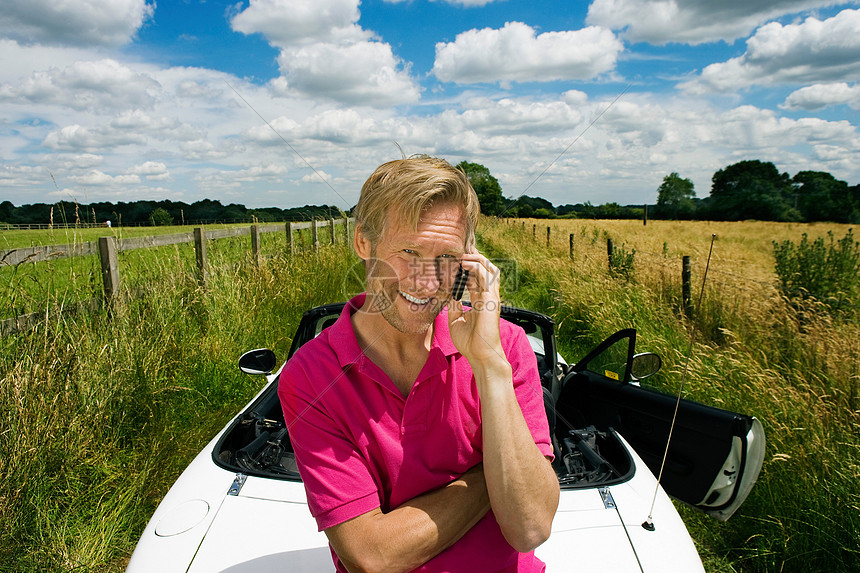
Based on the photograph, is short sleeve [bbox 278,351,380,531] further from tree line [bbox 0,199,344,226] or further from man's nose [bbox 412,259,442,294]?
tree line [bbox 0,199,344,226]

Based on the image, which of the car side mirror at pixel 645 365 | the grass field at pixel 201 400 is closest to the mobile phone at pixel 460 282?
the grass field at pixel 201 400

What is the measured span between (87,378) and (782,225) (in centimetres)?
3240

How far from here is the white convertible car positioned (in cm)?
178

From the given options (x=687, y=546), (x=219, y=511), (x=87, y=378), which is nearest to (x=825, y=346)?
(x=687, y=546)

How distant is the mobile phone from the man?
17 millimetres

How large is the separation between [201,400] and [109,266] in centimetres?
167

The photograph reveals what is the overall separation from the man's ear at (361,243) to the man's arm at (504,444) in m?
0.37

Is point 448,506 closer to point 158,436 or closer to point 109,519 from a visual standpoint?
point 109,519

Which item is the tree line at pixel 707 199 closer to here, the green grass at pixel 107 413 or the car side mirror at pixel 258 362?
the car side mirror at pixel 258 362

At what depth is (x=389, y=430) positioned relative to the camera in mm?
1467

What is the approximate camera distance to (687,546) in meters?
1.84

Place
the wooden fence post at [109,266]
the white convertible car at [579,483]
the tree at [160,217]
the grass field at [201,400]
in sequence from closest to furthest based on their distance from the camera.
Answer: the white convertible car at [579,483]
the grass field at [201,400]
the wooden fence post at [109,266]
the tree at [160,217]

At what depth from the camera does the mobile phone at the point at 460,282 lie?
147 cm

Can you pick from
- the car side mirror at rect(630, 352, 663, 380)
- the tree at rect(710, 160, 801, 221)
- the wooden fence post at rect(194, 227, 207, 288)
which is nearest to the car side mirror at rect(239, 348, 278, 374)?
the car side mirror at rect(630, 352, 663, 380)
